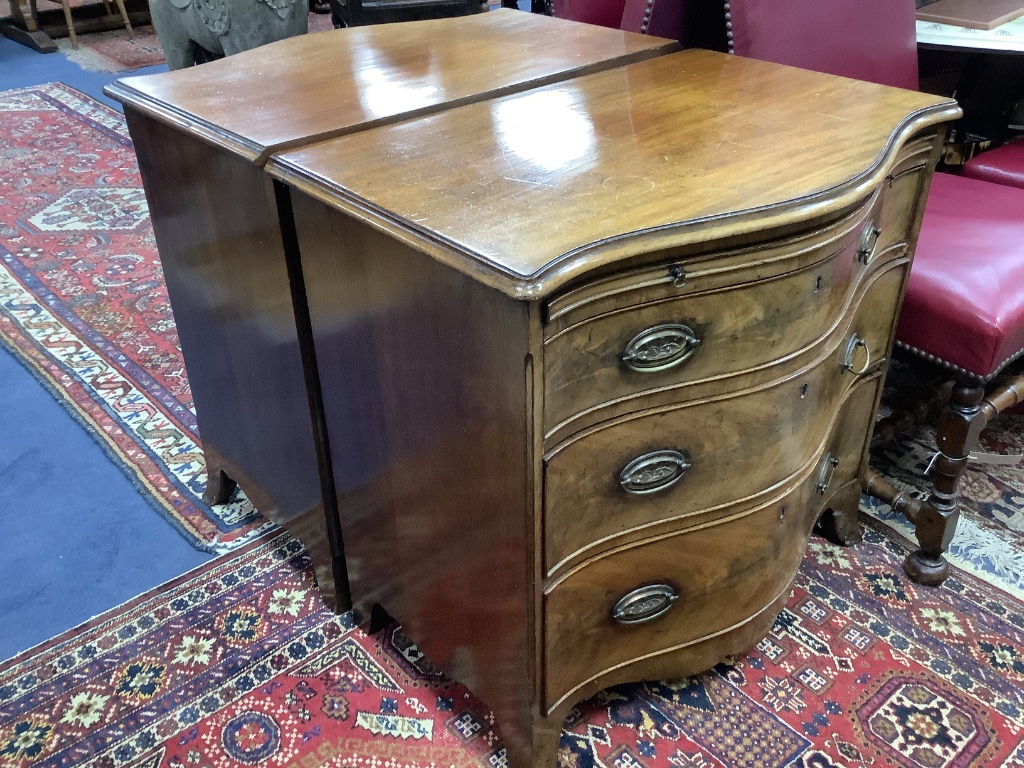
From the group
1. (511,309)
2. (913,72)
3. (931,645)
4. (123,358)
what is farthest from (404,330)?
(123,358)

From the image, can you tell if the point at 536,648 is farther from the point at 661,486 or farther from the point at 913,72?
the point at 913,72

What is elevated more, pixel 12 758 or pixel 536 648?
pixel 536 648

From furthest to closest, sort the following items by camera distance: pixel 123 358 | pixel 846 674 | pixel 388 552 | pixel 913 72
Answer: pixel 123 358
pixel 913 72
pixel 846 674
pixel 388 552

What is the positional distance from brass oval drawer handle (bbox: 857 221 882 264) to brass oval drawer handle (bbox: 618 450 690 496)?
382 millimetres

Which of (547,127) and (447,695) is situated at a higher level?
(547,127)

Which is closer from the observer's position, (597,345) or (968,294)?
(597,345)

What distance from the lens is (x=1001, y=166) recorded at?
6.19 ft

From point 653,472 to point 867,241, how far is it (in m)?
0.45

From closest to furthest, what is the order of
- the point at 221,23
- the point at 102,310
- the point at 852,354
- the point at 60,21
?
the point at 852,354 < the point at 221,23 < the point at 102,310 < the point at 60,21

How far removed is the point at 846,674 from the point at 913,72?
113 cm

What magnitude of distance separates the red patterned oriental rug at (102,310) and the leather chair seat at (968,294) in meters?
1.27

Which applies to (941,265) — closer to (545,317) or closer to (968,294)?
(968,294)

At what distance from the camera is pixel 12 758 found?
1.31 meters

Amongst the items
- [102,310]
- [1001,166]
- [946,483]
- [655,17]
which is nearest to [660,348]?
[946,483]
